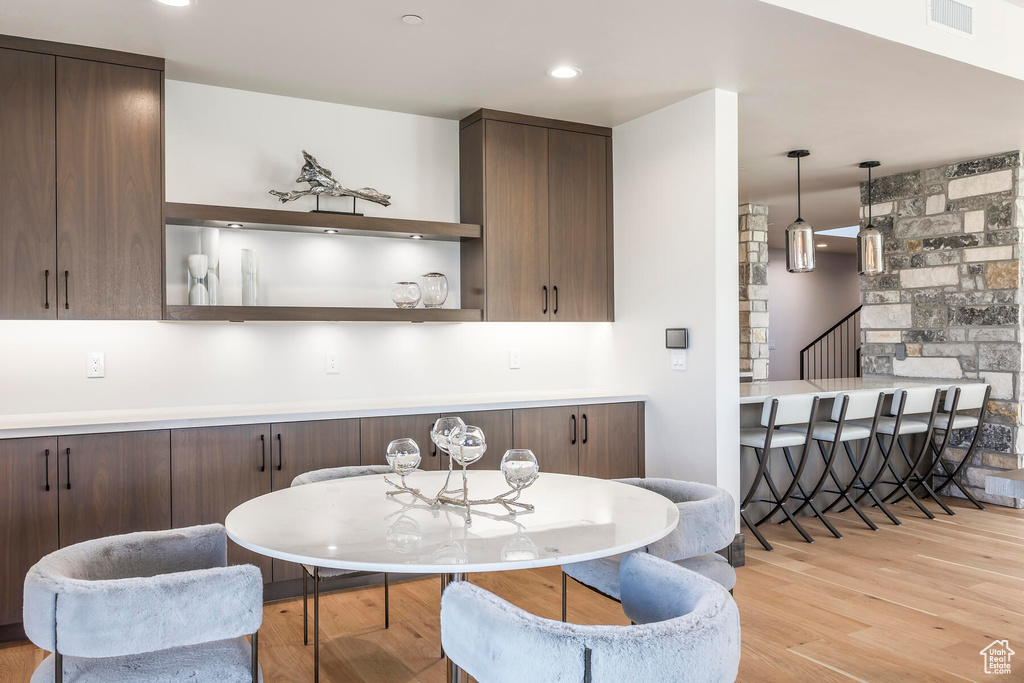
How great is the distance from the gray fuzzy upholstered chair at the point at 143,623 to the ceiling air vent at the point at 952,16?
347 centimetres

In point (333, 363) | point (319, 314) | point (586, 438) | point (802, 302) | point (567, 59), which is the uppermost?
point (567, 59)

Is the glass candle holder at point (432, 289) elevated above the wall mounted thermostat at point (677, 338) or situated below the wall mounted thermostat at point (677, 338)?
above

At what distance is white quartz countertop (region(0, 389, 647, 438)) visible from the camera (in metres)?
3.03

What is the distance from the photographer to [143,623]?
1.63m

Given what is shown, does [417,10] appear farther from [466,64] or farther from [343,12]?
[466,64]

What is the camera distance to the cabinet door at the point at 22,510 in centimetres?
290

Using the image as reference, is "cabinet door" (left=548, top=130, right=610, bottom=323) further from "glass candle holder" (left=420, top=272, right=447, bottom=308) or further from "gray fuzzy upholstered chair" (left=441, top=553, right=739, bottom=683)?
"gray fuzzy upholstered chair" (left=441, top=553, right=739, bottom=683)

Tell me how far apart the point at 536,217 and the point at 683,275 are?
34.5 inches

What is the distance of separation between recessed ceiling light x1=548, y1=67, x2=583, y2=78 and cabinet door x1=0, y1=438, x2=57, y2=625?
2.61 meters

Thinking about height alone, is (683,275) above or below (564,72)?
below

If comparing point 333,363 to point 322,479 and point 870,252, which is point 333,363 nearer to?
point 322,479

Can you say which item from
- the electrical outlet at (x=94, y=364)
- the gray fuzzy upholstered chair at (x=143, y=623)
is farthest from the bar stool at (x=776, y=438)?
the electrical outlet at (x=94, y=364)

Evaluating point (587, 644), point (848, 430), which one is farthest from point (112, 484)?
point (848, 430)

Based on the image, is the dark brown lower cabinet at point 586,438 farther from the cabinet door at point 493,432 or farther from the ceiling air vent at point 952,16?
the ceiling air vent at point 952,16
